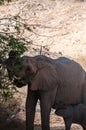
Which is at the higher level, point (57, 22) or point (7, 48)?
point (7, 48)

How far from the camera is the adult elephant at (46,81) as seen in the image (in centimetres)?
849

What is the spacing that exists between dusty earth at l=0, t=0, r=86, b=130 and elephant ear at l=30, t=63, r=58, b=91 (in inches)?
243

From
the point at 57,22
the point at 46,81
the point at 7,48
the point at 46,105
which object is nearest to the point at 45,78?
the point at 46,81

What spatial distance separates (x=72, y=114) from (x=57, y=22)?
9629 mm

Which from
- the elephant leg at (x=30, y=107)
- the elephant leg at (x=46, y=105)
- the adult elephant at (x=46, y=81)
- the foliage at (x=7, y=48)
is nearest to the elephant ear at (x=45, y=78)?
the adult elephant at (x=46, y=81)

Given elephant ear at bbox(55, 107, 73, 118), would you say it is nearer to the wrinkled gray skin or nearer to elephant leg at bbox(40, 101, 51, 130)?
the wrinkled gray skin

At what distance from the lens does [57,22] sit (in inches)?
734

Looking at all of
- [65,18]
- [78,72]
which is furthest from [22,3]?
[78,72]

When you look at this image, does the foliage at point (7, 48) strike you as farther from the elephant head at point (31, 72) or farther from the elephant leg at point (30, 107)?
the elephant leg at point (30, 107)

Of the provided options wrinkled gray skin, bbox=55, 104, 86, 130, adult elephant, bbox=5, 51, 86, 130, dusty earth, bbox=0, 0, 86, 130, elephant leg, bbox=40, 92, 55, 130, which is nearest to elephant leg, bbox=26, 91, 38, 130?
adult elephant, bbox=5, 51, 86, 130

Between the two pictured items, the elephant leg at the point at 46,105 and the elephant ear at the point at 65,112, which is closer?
the elephant leg at the point at 46,105

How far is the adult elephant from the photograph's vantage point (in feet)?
27.9

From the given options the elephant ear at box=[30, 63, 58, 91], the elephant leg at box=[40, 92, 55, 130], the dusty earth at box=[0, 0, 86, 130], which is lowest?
the dusty earth at box=[0, 0, 86, 130]

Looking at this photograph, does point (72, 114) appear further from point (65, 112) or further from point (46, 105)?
point (46, 105)
